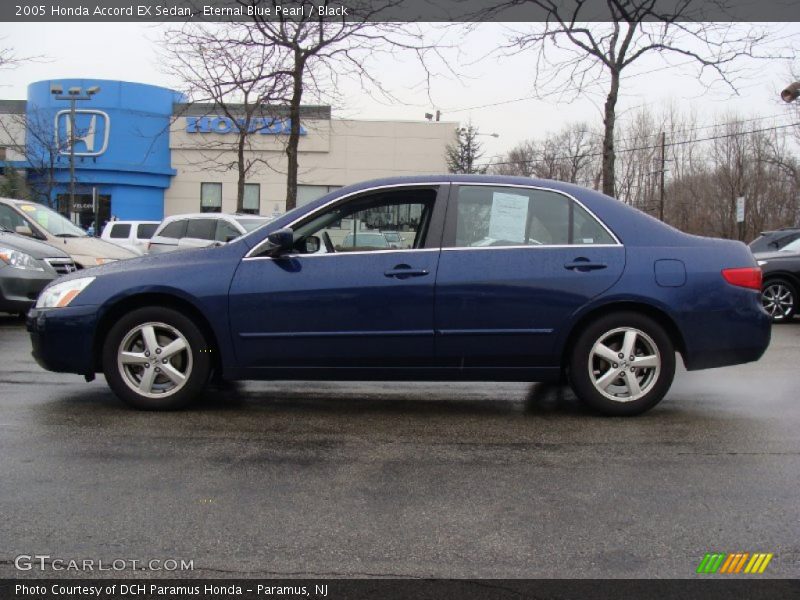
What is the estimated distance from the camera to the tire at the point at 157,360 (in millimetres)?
5219

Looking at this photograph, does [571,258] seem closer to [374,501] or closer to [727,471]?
[727,471]

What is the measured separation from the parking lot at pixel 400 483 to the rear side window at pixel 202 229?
10041 mm

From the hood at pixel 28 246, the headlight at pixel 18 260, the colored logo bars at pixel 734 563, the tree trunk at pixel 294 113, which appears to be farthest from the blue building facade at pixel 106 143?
the colored logo bars at pixel 734 563

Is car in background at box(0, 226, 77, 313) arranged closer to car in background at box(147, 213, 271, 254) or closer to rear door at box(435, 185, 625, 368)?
car in background at box(147, 213, 271, 254)

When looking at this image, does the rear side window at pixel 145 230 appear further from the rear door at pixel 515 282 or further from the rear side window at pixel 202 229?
the rear door at pixel 515 282

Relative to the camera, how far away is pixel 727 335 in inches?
204

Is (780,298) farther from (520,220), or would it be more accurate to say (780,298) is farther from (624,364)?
(520,220)

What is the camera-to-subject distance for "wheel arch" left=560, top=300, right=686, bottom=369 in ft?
16.9

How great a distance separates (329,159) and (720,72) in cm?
2278

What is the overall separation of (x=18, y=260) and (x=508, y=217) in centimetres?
713
